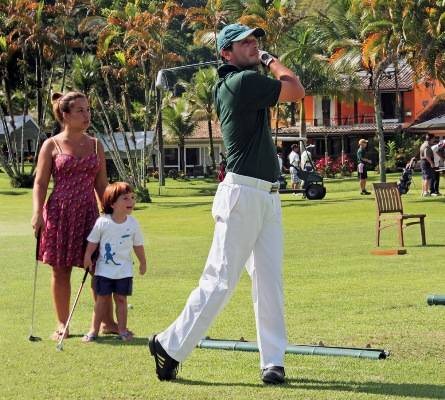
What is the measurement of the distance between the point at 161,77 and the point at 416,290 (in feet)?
92.7

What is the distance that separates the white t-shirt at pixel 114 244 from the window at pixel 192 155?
7797 centimetres

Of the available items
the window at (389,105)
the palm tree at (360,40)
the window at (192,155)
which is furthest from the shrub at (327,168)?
the window at (192,155)

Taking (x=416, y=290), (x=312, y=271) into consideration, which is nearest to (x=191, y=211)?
(x=312, y=271)

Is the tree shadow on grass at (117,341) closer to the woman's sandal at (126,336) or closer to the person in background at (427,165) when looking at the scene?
the woman's sandal at (126,336)

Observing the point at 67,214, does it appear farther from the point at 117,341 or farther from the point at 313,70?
the point at 313,70

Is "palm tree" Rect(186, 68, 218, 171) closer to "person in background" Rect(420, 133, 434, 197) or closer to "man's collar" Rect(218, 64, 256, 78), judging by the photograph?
"person in background" Rect(420, 133, 434, 197)

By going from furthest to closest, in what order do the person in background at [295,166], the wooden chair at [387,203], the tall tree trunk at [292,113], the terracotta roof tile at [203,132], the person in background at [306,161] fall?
the terracotta roof tile at [203,132] → the tall tree trunk at [292,113] → the person in background at [295,166] → the person in background at [306,161] → the wooden chair at [387,203]

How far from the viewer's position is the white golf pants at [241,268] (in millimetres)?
6930

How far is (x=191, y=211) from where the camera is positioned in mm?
34656

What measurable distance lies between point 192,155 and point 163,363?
80.5m

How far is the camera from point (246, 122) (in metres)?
6.90

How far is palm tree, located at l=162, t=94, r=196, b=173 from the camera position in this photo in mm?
76938

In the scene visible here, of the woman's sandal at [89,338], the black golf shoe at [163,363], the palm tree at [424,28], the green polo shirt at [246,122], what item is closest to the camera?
the green polo shirt at [246,122]

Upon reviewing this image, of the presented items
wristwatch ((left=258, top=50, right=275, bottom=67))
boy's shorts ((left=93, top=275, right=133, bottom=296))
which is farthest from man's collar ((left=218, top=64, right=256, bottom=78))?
boy's shorts ((left=93, top=275, right=133, bottom=296))
